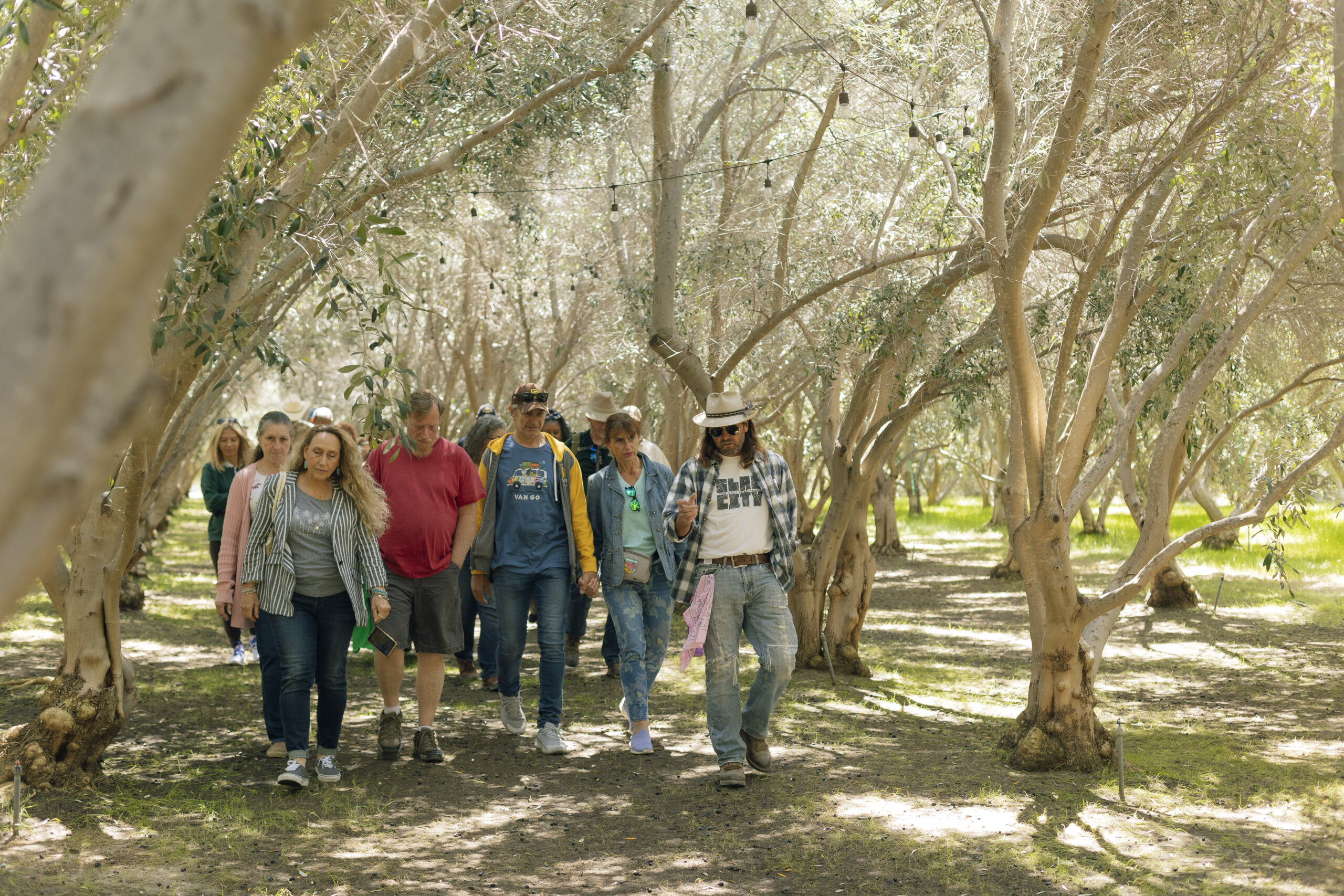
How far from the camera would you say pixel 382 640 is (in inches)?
264

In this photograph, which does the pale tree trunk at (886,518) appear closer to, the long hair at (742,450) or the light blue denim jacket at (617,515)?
the light blue denim jacket at (617,515)

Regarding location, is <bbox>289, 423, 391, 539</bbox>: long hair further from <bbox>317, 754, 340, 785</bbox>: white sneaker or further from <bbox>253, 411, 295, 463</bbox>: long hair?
<bbox>253, 411, 295, 463</bbox>: long hair

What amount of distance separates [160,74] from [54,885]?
15.1ft

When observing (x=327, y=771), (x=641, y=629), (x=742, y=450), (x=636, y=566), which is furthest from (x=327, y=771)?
(x=742, y=450)

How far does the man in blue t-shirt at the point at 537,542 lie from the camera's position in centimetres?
724

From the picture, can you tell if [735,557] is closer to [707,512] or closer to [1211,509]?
[707,512]

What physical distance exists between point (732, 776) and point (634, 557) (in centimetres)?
161

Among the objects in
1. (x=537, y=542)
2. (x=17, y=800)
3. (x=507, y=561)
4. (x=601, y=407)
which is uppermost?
(x=601, y=407)

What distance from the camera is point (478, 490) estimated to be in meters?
7.24

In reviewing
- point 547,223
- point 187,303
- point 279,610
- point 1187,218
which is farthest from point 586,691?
point 547,223

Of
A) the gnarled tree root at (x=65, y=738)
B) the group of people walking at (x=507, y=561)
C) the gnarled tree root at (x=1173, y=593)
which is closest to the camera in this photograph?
the gnarled tree root at (x=65, y=738)

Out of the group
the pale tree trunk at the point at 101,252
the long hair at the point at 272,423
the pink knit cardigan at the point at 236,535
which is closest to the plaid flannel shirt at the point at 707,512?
the pink knit cardigan at the point at 236,535

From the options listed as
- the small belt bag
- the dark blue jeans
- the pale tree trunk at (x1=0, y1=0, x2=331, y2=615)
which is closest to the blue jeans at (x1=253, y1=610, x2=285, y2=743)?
the small belt bag

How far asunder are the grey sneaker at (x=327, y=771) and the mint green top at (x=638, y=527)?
2.15m
